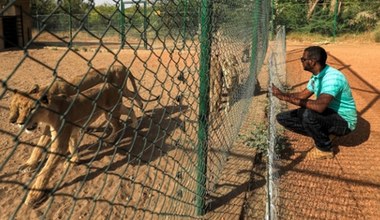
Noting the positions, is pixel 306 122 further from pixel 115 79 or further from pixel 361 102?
pixel 361 102

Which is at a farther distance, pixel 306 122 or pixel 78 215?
pixel 306 122

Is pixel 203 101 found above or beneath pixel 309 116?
above

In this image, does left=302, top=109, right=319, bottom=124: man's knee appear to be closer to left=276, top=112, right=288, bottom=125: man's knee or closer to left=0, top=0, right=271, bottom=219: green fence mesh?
left=276, top=112, right=288, bottom=125: man's knee

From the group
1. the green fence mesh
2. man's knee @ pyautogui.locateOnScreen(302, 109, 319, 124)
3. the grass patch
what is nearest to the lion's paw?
the green fence mesh

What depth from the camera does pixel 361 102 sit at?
7.52m

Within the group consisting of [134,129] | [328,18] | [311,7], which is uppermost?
[311,7]

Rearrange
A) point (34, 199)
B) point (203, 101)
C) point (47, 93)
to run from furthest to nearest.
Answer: point (34, 199)
point (203, 101)
point (47, 93)

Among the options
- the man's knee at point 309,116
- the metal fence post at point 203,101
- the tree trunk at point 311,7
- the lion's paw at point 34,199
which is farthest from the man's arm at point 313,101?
the tree trunk at point 311,7

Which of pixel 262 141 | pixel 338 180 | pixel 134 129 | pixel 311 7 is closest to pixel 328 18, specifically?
pixel 311 7

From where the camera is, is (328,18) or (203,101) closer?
(203,101)

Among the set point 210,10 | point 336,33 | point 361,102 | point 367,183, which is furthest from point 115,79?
point 336,33

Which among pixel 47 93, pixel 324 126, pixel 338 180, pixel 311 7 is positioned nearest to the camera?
pixel 47 93

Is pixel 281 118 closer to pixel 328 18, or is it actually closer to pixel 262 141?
pixel 262 141

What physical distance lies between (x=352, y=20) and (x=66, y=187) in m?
24.7
